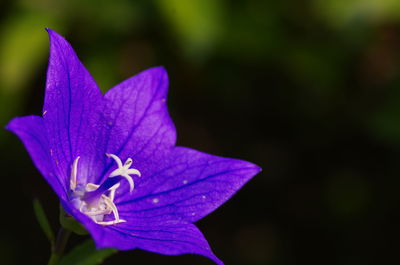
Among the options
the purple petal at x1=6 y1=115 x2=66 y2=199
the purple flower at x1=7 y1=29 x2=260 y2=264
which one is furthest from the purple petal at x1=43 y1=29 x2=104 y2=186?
the purple petal at x1=6 y1=115 x2=66 y2=199

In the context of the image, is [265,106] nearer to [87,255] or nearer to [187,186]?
[187,186]

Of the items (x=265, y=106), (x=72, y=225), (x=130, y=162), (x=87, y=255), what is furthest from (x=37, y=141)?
(x=265, y=106)

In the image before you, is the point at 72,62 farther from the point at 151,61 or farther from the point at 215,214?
the point at 215,214

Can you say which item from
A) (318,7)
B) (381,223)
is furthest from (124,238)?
(381,223)

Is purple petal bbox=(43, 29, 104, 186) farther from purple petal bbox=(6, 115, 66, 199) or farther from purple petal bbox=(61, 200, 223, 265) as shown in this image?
purple petal bbox=(61, 200, 223, 265)

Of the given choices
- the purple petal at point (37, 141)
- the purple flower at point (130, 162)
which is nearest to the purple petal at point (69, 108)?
the purple flower at point (130, 162)
